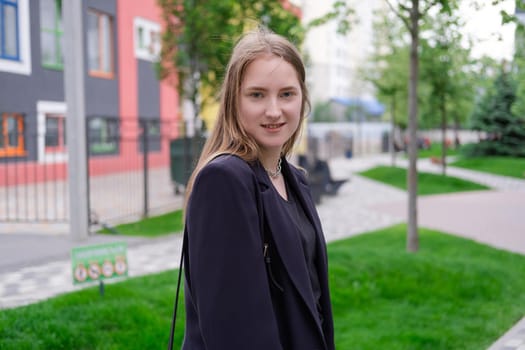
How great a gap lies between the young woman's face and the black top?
0.20 m

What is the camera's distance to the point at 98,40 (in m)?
13.7

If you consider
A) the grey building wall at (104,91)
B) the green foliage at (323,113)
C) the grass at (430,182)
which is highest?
the green foliage at (323,113)

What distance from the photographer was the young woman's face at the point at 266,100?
1.81m

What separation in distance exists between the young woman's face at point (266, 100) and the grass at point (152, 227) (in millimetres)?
8763

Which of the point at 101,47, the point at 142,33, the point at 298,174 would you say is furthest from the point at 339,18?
the point at 142,33

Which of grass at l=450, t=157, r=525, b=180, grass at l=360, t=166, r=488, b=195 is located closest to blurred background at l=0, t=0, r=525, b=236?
grass at l=360, t=166, r=488, b=195

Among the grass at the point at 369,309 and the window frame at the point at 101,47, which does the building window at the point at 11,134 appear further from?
the grass at the point at 369,309

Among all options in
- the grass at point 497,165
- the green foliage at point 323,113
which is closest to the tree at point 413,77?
the grass at point 497,165

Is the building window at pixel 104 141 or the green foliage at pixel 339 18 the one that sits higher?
the green foliage at pixel 339 18

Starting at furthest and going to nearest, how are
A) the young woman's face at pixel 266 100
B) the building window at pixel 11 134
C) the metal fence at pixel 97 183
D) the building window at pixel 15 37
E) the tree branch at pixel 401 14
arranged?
the metal fence at pixel 97 183, the building window at pixel 11 134, the tree branch at pixel 401 14, the building window at pixel 15 37, the young woman's face at pixel 266 100

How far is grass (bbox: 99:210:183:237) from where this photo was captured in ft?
34.6

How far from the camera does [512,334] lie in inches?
202

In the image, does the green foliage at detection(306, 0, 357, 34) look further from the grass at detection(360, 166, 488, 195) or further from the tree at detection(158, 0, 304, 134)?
the grass at detection(360, 166, 488, 195)

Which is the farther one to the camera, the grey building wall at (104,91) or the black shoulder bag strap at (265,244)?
the grey building wall at (104,91)
